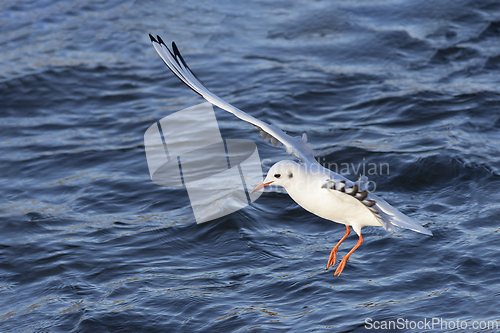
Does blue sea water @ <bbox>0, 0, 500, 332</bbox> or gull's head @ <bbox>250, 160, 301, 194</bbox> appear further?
blue sea water @ <bbox>0, 0, 500, 332</bbox>

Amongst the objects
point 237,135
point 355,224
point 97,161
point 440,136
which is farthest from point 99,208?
point 440,136

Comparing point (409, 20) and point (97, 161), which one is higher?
point (409, 20)

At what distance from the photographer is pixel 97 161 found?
10758 millimetres

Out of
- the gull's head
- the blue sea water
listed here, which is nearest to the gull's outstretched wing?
the gull's head

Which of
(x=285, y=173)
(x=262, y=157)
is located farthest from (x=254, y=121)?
(x=262, y=157)

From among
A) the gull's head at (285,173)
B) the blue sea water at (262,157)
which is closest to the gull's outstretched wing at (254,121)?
the gull's head at (285,173)

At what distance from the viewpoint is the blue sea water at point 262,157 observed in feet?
22.7

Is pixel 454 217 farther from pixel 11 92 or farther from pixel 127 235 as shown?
pixel 11 92

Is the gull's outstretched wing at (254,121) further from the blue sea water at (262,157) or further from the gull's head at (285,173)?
the blue sea water at (262,157)

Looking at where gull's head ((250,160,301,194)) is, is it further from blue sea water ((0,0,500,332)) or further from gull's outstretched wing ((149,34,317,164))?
blue sea water ((0,0,500,332))

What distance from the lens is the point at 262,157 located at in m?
10.7

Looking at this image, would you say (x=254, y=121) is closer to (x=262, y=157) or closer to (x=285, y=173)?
(x=285, y=173)

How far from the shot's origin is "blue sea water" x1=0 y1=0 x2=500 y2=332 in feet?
22.7

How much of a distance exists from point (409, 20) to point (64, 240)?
10035 millimetres
